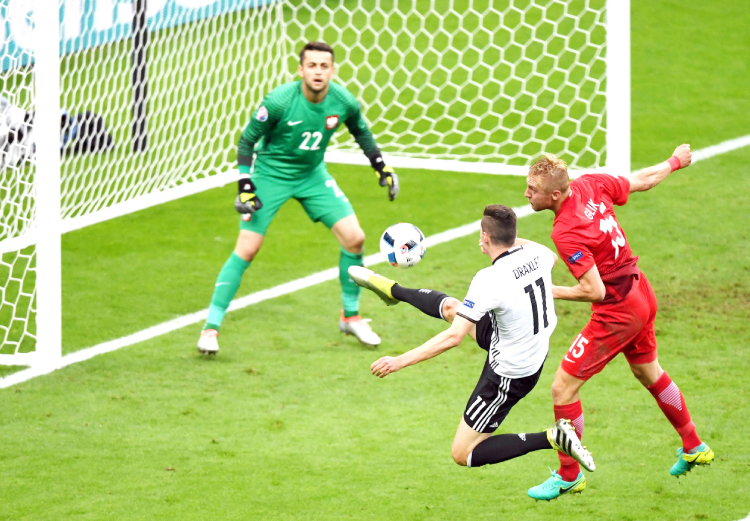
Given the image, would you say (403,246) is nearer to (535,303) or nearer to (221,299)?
(535,303)

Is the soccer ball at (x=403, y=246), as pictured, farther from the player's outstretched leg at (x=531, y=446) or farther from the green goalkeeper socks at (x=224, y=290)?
the green goalkeeper socks at (x=224, y=290)

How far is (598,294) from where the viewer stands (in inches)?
208

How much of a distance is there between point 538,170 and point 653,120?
7.50 meters

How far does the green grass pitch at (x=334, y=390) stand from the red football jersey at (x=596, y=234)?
1159 millimetres

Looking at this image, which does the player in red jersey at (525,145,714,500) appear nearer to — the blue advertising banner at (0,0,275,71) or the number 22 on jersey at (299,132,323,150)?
the number 22 on jersey at (299,132,323,150)

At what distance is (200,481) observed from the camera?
19.2 feet

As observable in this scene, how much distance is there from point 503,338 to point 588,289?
0.48 m

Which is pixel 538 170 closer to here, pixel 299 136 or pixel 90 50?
pixel 299 136

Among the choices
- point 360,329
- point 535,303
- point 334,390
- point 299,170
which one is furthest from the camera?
point 360,329

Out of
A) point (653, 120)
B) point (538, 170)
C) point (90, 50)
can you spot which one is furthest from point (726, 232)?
point (90, 50)

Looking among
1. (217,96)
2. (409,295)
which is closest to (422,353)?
(409,295)

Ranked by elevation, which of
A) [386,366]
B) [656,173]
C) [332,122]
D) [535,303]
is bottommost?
[332,122]

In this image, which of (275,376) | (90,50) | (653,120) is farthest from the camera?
(653,120)

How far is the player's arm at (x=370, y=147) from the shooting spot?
7.83m
